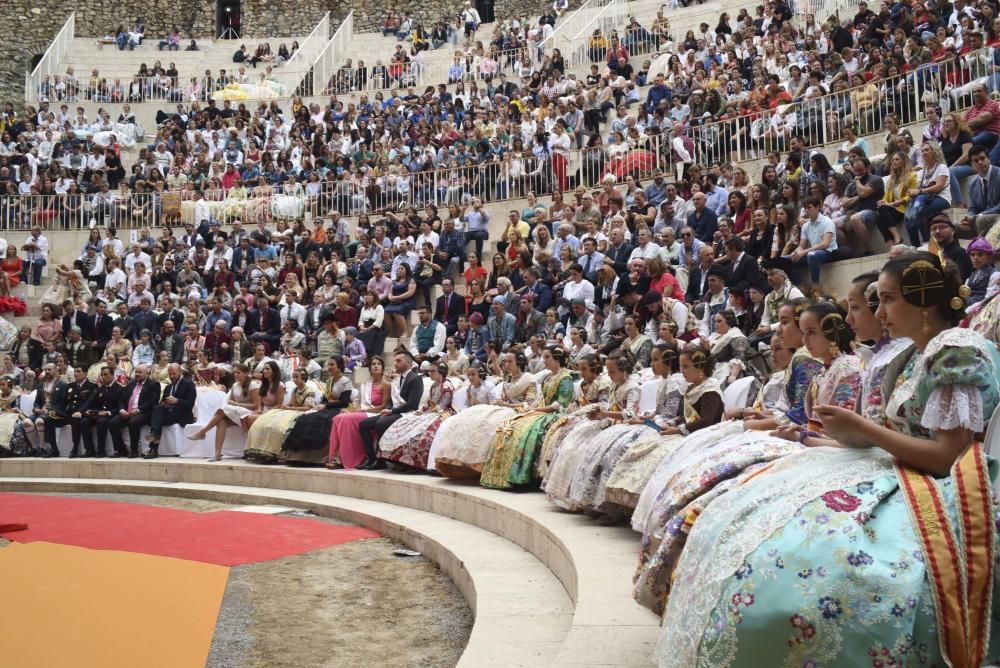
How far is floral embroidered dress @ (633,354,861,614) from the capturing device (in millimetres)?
3100

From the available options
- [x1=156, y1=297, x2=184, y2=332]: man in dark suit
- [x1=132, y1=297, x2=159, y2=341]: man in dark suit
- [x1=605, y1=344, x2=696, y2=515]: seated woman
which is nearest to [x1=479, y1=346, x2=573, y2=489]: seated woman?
[x1=605, y1=344, x2=696, y2=515]: seated woman

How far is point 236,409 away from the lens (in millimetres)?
11281

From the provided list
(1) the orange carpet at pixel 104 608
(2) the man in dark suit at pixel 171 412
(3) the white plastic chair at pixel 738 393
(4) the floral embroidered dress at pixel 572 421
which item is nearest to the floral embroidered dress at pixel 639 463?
(4) the floral embroidered dress at pixel 572 421

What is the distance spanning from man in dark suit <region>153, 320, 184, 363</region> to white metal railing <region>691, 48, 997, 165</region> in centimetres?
792

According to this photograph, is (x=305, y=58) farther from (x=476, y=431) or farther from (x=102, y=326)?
(x=476, y=431)

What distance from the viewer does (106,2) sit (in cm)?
3028

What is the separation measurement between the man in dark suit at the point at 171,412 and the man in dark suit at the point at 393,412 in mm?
3019

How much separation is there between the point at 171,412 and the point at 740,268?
678 centimetres

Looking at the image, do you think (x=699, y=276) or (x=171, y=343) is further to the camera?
(x=171, y=343)

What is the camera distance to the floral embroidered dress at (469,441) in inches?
312

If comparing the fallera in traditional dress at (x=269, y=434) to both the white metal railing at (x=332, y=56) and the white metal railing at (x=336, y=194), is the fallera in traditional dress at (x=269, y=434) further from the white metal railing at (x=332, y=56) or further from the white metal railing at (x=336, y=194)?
the white metal railing at (x=332, y=56)

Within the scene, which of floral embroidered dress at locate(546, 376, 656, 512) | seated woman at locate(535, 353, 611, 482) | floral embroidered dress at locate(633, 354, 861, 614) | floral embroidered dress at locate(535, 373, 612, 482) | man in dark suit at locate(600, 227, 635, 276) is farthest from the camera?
man in dark suit at locate(600, 227, 635, 276)

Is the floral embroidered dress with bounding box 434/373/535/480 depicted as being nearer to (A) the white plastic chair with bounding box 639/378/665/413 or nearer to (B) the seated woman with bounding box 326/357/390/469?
(A) the white plastic chair with bounding box 639/378/665/413

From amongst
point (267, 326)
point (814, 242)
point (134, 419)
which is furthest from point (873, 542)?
point (267, 326)
